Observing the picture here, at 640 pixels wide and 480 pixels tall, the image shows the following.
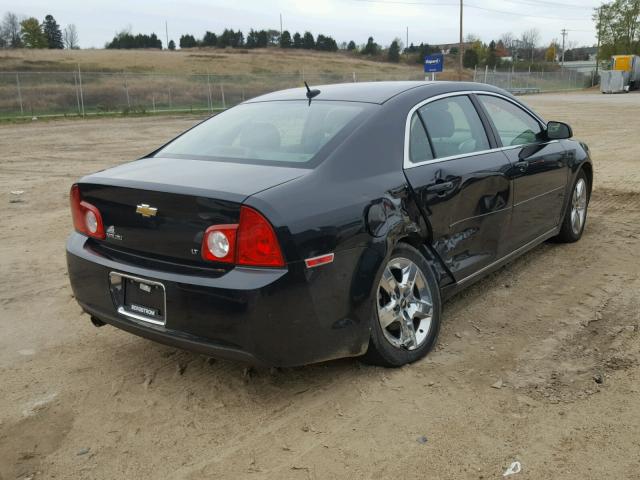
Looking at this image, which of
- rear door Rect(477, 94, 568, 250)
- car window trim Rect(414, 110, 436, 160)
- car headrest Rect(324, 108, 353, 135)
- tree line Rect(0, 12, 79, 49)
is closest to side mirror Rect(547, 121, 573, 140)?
rear door Rect(477, 94, 568, 250)

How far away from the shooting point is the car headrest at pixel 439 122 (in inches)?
158

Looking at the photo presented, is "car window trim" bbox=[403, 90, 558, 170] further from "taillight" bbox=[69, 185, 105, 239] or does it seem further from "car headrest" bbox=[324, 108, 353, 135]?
"taillight" bbox=[69, 185, 105, 239]

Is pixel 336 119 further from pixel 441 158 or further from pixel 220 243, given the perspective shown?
pixel 220 243

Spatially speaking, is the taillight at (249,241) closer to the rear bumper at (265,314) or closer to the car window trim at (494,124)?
the rear bumper at (265,314)

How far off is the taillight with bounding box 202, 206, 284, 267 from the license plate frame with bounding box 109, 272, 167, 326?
0.41m

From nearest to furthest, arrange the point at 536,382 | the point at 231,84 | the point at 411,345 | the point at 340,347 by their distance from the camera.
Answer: the point at 340,347
the point at 536,382
the point at 411,345
the point at 231,84

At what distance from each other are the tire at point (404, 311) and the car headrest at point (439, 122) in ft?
2.78

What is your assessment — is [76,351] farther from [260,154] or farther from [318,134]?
[318,134]

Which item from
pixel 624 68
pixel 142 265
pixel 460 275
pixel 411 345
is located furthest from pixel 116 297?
pixel 624 68

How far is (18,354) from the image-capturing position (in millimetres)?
3959

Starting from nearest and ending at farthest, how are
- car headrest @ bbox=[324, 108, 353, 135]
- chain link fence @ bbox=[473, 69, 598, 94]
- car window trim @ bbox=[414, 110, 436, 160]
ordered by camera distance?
car headrest @ bbox=[324, 108, 353, 135]
car window trim @ bbox=[414, 110, 436, 160]
chain link fence @ bbox=[473, 69, 598, 94]

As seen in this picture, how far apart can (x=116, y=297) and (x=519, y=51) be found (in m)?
125

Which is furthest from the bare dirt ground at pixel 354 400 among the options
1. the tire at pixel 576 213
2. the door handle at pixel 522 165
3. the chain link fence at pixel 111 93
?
the chain link fence at pixel 111 93

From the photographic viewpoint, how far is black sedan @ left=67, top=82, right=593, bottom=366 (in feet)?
9.67
